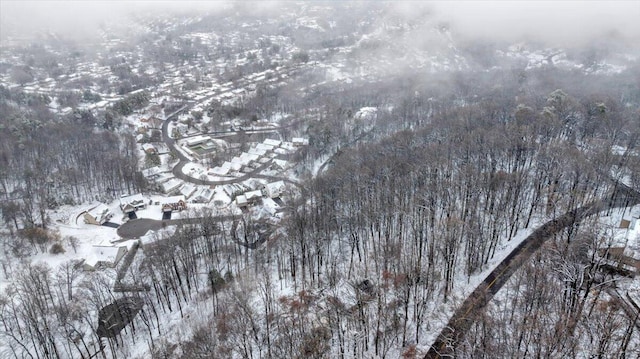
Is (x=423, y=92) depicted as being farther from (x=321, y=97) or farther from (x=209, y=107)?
(x=209, y=107)

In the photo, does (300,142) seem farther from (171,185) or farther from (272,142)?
→ (171,185)

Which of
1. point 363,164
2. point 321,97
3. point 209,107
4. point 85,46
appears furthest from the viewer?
point 85,46

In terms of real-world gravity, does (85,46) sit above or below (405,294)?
above

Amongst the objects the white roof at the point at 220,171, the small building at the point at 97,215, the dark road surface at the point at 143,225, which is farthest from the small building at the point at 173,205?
the white roof at the point at 220,171

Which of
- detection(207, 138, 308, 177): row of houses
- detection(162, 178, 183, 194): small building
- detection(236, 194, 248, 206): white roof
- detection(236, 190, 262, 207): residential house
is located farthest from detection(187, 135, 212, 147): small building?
detection(236, 194, 248, 206): white roof

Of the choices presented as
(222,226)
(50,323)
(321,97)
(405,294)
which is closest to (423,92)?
(321,97)


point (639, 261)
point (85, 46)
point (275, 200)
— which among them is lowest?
point (275, 200)
